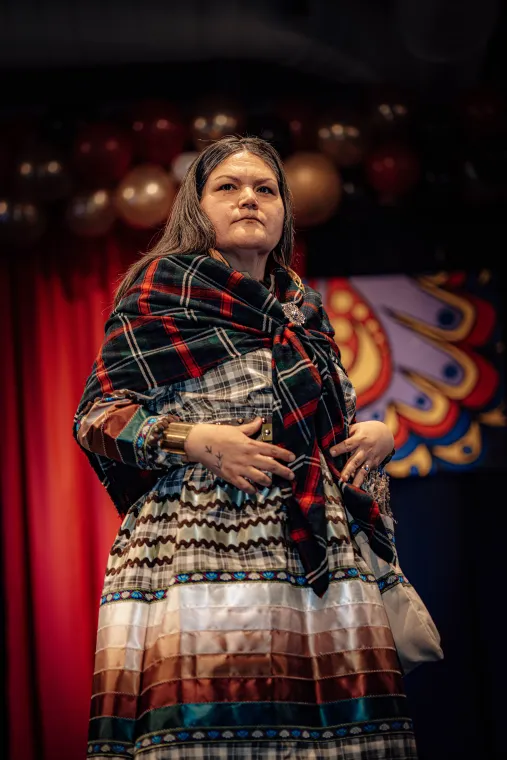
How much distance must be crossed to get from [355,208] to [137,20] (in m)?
1.27

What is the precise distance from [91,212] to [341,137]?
1.09 metres

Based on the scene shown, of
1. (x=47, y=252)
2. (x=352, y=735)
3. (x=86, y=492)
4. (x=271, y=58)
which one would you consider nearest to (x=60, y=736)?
(x=86, y=492)

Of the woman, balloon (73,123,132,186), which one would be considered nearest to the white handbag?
the woman

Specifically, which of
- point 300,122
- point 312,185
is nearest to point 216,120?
point 300,122

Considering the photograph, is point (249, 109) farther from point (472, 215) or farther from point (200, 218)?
point (200, 218)

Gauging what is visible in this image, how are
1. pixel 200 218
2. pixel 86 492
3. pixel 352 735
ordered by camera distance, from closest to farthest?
pixel 352 735 < pixel 200 218 < pixel 86 492

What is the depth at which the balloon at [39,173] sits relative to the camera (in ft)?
11.7

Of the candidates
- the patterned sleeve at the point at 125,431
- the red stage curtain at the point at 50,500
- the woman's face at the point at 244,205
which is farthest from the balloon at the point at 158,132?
the patterned sleeve at the point at 125,431

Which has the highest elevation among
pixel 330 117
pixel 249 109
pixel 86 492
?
pixel 249 109

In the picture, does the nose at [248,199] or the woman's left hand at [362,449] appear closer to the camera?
the woman's left hand at [362,449]

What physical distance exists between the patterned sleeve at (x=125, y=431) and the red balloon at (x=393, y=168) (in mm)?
2225

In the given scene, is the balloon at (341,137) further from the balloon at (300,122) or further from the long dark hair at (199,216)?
the long dark hair at (199,216)

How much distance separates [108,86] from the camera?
169 inches

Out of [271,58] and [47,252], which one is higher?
[271,58]
